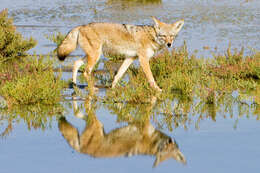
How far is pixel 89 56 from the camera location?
10977 millimetres

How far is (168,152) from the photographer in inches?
257

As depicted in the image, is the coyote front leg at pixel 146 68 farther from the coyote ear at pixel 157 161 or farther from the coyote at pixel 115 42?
the coyote ear at pixel 157 161

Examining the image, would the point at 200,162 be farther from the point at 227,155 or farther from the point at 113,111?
the point at 113,111

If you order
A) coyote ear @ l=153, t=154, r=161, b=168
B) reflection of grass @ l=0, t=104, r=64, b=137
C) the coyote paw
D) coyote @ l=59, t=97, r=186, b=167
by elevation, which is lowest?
the coyote paw


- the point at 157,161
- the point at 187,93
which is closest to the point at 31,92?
the point at 187,93

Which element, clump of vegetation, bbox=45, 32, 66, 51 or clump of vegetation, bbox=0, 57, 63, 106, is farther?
clump of vegetation, bbox=45, 32, 66, 51

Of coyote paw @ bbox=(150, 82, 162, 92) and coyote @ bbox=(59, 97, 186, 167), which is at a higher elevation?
coyote @ bbox=(59, 97, 186, 167)

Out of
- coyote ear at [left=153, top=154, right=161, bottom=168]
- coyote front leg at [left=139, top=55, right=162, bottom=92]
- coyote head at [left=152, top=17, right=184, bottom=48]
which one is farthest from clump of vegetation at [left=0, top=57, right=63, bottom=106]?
coyote ear at [left=153, top=154, right=161, bottom=168]

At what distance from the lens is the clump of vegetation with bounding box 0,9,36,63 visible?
46.6 feet

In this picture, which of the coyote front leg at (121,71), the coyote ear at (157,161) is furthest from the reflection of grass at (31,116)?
the coyote front leg at (121,71)

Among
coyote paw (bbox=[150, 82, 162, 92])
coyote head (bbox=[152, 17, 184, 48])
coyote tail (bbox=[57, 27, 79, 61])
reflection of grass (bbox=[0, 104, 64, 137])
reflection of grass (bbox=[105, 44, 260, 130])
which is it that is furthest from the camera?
coyote tail (bbox=[57, 27, 79, 61])

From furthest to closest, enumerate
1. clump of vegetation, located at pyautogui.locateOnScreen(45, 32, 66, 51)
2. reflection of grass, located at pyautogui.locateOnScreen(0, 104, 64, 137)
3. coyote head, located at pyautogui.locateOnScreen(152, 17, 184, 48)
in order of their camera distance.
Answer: clump of vegetation, located at pyautogui.locateOnScreen(45, 32, 66, 51)
coyote head, located at pyautogui.locateOnScreen(152, 17, 184, 48)
reflection of grass, located at pyautogui.locateOnScreen(0, 104, 64, 137)

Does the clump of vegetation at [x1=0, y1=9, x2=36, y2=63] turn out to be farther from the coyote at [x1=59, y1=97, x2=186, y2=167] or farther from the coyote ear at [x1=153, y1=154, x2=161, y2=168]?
the coyote ear at [x1=153, y1=154, x2=161, y2=168]

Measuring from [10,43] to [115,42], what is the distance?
4.15 m
